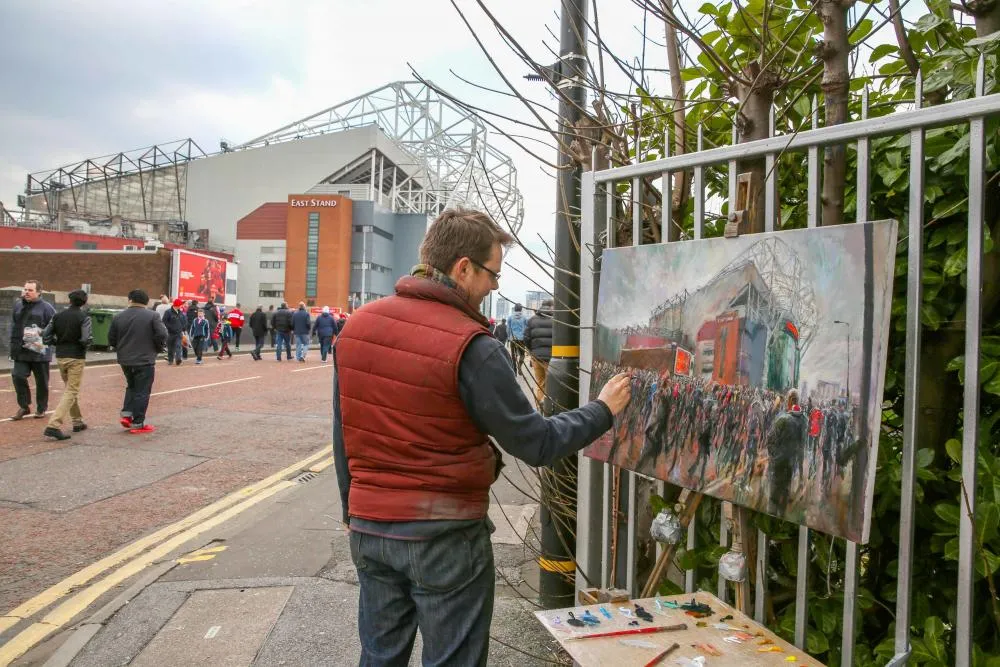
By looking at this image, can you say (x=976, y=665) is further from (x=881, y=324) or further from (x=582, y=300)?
(x=582, y=300)

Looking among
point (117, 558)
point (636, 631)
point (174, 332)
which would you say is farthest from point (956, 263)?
point (174, 332)

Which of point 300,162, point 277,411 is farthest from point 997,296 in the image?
point 300,162

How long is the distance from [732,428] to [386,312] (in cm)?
104

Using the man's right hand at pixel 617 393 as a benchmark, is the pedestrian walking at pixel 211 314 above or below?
above

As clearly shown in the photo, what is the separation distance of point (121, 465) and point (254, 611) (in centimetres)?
448

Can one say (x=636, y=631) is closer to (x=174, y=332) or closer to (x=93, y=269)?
(x=174, y=332)

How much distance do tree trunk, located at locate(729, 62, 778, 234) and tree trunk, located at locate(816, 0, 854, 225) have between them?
18 centimetres

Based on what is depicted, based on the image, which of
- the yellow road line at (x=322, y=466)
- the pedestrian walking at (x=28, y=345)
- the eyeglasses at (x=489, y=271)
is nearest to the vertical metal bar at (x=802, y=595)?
the eyeglasses at (x=489, y=271)

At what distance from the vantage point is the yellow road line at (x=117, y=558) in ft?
12.7

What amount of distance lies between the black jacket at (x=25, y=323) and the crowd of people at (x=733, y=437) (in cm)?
946

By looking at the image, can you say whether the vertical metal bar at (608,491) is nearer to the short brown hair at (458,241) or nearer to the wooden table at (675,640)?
the wooden table at (675,640)

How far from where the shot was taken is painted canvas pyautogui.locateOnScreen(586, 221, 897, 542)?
167 cm

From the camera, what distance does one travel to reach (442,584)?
76.9 inches

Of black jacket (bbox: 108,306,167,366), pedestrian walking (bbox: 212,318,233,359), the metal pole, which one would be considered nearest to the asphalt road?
black jacket (bbox: 108,306,167,366)
